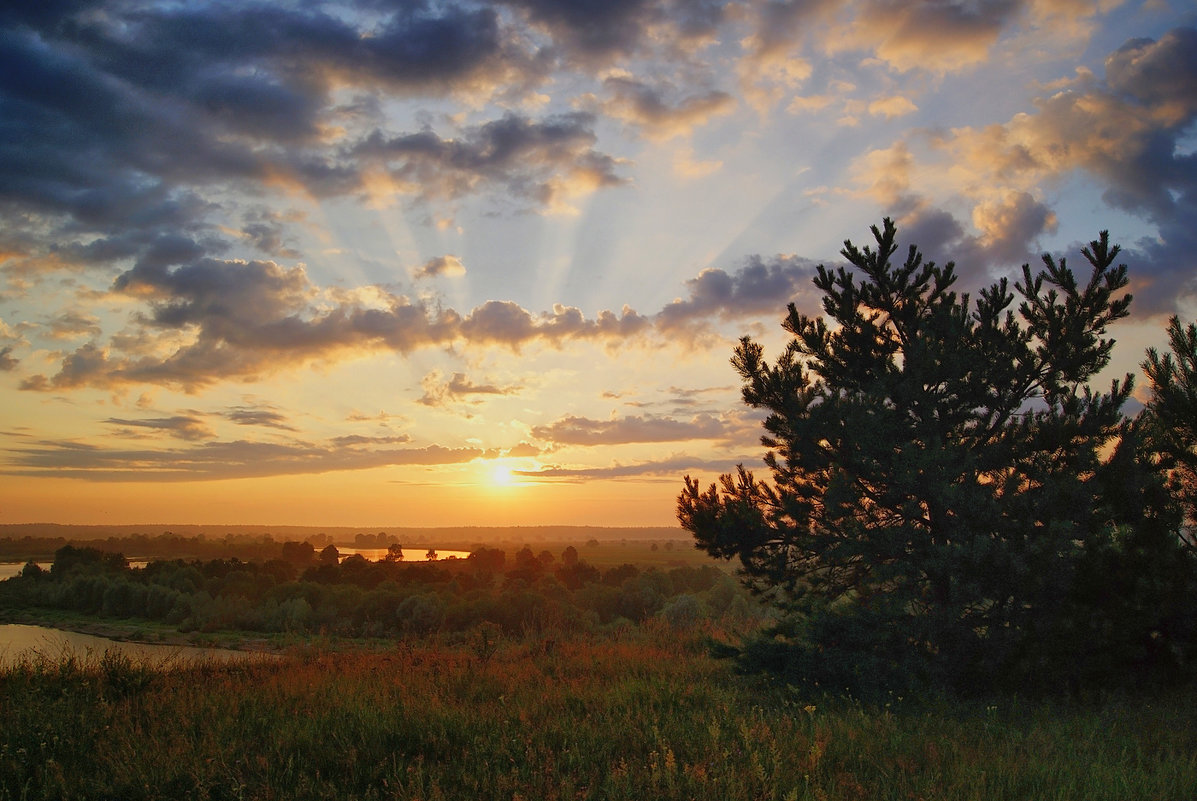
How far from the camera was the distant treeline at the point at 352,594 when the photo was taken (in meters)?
43.8

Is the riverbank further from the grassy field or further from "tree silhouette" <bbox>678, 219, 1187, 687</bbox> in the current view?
"tree silhouette" <bbox>678, 219, 1187, 687</bbox>

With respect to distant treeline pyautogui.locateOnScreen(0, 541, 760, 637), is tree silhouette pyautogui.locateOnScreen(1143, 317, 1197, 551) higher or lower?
higher

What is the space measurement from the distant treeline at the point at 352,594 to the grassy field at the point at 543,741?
23.4 meters

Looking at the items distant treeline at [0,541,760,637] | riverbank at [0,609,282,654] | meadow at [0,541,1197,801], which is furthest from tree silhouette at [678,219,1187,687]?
riverbank at [0,609,282,654]

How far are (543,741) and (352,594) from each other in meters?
52.0

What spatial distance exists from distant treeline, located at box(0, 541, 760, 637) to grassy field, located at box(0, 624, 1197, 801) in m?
23.4

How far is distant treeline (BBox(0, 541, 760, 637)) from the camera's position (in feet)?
144

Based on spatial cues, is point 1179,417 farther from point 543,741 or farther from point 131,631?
point 131,631

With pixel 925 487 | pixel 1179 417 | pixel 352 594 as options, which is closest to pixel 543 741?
pixel 925 487

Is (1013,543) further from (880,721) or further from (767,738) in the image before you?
(767,738)

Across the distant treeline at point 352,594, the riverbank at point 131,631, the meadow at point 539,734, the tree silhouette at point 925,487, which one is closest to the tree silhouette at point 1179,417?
the tree silhouette at point 925,487

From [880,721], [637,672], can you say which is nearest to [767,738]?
[880,721]

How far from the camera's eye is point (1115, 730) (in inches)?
304

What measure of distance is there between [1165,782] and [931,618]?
3820 millimetres
